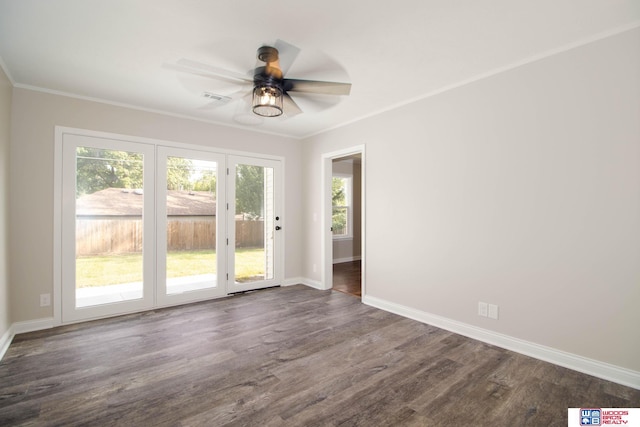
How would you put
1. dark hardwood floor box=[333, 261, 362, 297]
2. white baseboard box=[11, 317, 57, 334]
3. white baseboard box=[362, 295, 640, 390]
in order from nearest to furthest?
1. white baseboard box=[362, 295, 640, 390]
2. white baseboard box=[11, 317, 57, 334]
3. dark hardwood floor box=[333, 261, 362, 297]

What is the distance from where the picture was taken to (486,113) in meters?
2.87

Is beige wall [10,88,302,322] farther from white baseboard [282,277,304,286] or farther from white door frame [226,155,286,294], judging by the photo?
white baseboard [282,277,304,286]

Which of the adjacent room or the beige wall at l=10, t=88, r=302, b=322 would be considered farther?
the beige wall at l=10, t=88, r=302, b=322

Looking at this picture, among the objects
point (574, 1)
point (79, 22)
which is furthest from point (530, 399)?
point (79, 22)

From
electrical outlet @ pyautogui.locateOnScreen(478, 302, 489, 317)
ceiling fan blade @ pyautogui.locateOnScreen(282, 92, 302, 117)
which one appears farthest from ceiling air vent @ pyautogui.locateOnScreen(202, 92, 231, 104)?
electrical outlet @ pyautogui.locateOnScreen(478, 302, 489, 317)

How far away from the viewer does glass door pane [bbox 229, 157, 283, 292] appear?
4.50 meters

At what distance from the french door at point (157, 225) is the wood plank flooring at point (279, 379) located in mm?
504

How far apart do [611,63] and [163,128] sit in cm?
444

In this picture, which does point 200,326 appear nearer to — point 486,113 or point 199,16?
point 199,16

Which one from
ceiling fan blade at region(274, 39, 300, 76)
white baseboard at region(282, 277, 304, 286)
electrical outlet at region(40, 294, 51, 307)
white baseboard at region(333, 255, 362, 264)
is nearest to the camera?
ceiling fan blade at region(274, 39, 300, 76)

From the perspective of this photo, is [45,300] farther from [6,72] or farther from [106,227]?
[6,72]

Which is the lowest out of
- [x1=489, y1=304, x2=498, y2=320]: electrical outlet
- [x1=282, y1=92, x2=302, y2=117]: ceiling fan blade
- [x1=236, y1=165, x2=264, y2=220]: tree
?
[x1=489, y1=304, x2=498, y2=320]: electrical outlet

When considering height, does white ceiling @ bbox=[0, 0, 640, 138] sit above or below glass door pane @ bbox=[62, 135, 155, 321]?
above

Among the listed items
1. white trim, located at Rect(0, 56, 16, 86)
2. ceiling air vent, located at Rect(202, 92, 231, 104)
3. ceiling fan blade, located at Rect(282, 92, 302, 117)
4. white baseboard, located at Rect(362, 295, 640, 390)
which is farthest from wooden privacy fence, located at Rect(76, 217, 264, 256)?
white baseboard, located at Rect(362, 295, 640, 390)
